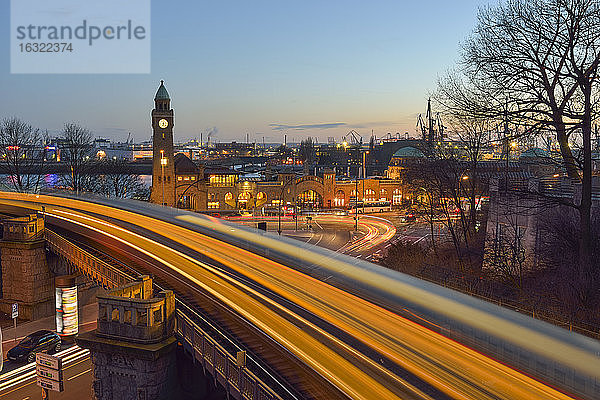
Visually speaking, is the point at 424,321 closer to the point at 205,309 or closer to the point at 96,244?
the point at 205,309

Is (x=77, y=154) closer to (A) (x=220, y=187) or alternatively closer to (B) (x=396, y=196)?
(A) (x=220, y=187)

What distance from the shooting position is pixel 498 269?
1931 centimetres

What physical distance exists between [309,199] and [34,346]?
63.6m

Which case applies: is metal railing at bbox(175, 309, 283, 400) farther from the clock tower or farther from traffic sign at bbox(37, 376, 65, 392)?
the clock tower

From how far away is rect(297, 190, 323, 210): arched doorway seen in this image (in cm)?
8281

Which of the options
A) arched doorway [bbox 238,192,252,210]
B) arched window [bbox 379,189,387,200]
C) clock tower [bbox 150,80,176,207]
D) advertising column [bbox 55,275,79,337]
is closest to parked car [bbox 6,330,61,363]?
advertising column [bbox 55,275,79,337]

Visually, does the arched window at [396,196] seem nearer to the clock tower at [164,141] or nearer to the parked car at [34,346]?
the clock tower at [164,141]

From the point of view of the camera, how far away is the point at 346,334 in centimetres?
941

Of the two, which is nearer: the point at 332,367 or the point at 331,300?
the point at 332,367

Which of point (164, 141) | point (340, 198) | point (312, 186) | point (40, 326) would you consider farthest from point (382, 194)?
point (40, 326)

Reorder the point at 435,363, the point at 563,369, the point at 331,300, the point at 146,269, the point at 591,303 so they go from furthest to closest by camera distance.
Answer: the point at 146,269
the point at 591,303
the point at 331,300
the point at 435,363
the point at 563,369

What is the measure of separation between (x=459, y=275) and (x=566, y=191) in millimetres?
5774

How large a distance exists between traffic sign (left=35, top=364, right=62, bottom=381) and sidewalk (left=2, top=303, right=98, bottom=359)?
35.1 ft

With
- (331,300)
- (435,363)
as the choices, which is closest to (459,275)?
(331,300)
